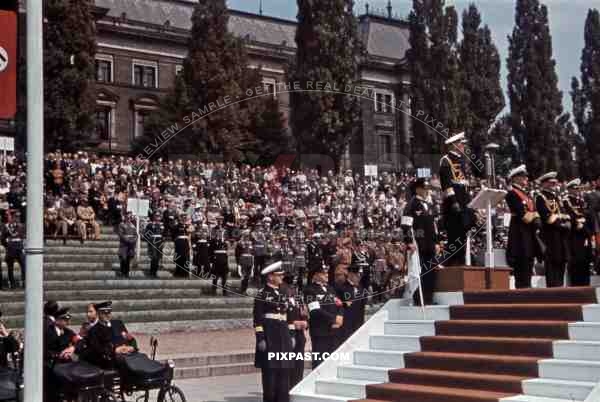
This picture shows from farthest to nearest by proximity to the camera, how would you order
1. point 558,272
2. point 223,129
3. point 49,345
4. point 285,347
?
1. point 223,129
2. point 558,272
3. point 285,347
4. point 49,345

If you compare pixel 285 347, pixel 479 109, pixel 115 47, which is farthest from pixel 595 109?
pixel 285 347

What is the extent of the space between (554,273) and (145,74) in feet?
147

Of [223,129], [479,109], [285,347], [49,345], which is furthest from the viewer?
[479,109]

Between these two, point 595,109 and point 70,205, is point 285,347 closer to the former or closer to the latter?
point 70,205

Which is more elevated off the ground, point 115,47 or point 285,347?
point 115,47

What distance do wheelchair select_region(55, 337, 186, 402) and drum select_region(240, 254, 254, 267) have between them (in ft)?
37.8

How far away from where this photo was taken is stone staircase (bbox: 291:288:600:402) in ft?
29.7

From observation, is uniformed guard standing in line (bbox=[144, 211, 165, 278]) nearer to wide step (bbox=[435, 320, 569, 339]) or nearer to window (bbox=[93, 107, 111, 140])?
wide step (bbox=[435, 320, 569, 339])

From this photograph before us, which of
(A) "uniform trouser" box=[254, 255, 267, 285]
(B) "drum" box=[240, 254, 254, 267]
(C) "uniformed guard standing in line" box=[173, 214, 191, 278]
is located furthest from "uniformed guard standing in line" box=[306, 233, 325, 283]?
(C) "uniformed guard standing in line" box=[173, 214, 191, 278]

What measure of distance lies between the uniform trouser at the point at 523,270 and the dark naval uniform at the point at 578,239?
1625 millimetres

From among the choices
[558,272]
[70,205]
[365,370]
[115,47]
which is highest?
[115,47]

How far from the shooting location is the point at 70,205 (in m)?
22.8

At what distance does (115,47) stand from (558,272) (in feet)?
145

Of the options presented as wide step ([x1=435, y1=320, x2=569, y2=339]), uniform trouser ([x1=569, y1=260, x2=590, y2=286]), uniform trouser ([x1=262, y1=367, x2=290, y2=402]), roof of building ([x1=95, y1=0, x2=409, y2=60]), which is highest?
roof of building ([x1=95, y1=0, x2=409, y2=60])
